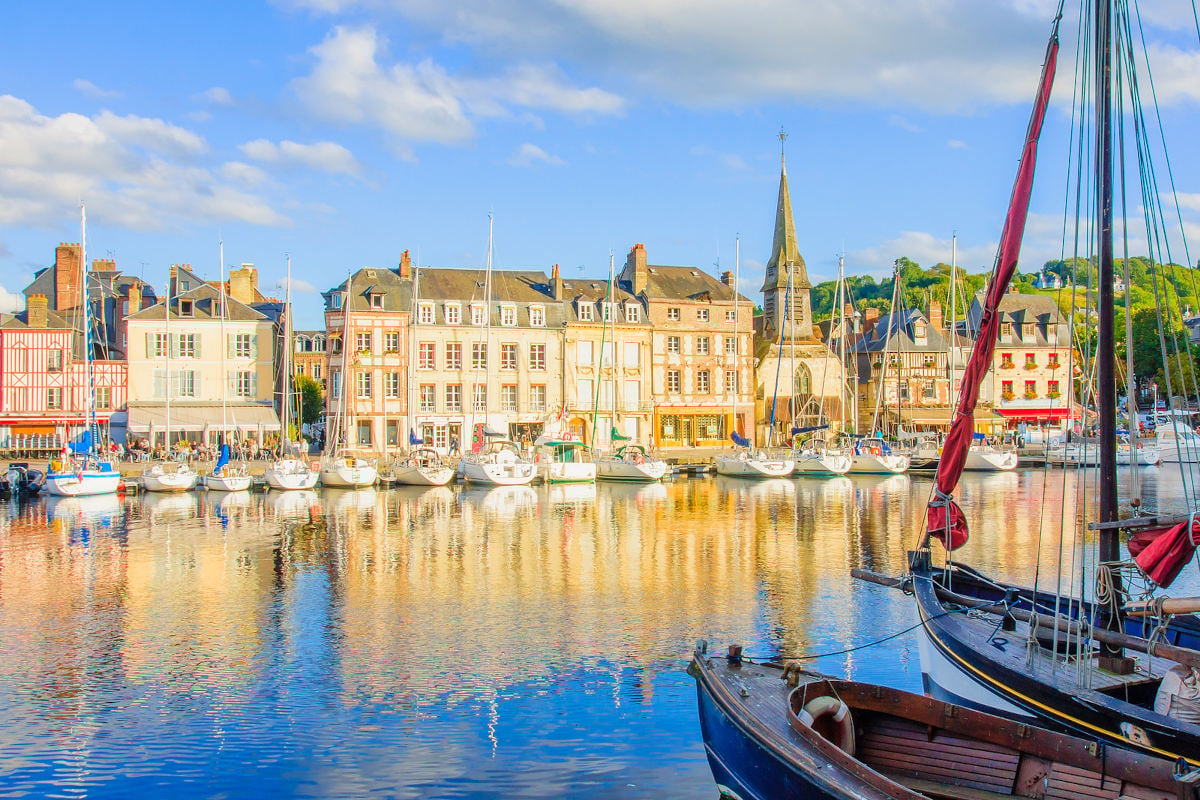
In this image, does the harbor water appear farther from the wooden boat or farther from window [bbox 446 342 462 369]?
window [bbox 446 342 462 369]

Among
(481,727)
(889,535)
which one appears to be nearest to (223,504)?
(889,535)

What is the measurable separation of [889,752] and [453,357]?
Answer: 188ft

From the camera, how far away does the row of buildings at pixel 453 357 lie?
6225cm

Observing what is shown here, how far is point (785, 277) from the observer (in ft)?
249

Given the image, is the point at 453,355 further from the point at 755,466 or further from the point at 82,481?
the point at 82,481

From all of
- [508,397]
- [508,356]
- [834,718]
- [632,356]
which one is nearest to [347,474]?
[508,397]

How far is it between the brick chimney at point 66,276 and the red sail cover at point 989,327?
212ft

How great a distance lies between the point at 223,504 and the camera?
44906mm

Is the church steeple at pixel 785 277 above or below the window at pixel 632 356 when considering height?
above

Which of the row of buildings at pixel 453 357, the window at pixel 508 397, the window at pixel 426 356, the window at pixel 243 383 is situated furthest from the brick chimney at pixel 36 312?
the window at pixel 508 397

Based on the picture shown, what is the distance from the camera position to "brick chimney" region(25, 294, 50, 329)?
62.4 m

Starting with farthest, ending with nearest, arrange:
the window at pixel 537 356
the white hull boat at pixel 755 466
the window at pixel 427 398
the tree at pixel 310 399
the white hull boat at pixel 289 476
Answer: the tree at pixel 310 399, the window at pixel 537 356, the window at pixel 427 398, the white hull boat at pixel 755 466, the white hull boat at pixel 289 476

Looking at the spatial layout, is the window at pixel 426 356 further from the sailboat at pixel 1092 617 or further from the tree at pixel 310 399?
the sailboat at pixel 1092 617

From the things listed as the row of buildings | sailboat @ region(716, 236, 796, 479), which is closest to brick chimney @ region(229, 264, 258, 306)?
the row of buildings
